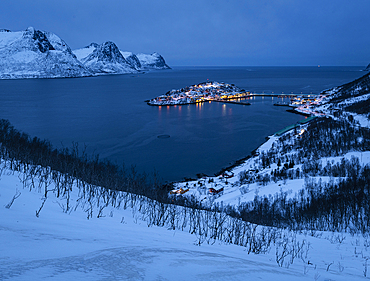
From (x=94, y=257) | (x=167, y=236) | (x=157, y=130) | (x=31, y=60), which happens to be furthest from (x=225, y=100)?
(x=31, y=60)

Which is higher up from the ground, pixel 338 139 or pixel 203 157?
pixel 338 139

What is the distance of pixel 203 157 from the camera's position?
31.1m

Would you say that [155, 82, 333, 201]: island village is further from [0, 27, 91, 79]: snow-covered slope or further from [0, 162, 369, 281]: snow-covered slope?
[0, 27, 91, 79]: snow-covered slope

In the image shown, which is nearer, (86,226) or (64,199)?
(86,226)

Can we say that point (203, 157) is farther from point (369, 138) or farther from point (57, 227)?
point (57, 227)

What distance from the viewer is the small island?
73637 mm

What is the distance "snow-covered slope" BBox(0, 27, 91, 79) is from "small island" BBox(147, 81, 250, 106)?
128468 millimetres

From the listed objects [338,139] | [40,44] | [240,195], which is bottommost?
[240,195]

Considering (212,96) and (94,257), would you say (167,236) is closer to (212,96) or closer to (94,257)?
(94,257)

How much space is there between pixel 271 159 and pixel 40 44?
8834 inches

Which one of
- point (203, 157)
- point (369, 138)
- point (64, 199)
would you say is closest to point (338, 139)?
point (369, 138)

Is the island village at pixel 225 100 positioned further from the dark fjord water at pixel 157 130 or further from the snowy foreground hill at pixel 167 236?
the snowy foreground hill at pixel 167 236

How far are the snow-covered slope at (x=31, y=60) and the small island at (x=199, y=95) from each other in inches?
Answer: 5058

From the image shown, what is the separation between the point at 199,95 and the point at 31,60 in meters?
155
